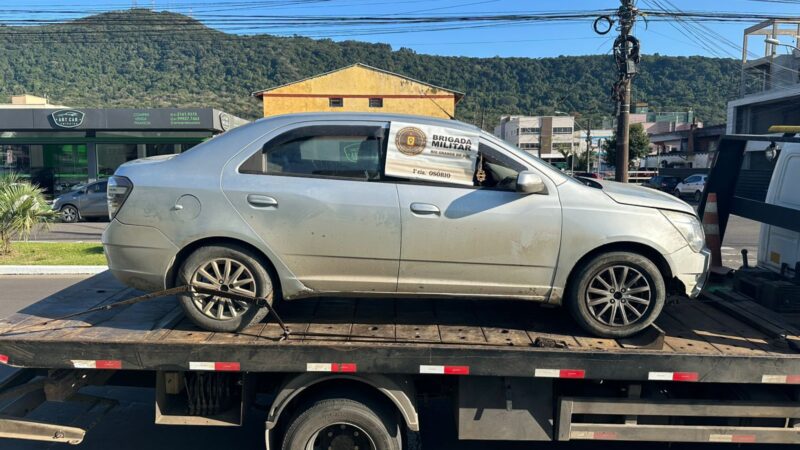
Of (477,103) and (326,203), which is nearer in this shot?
(326,203)

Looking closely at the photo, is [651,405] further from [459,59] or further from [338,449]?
[459,59]

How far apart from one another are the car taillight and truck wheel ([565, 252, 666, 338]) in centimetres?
298

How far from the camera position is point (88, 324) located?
3.77m

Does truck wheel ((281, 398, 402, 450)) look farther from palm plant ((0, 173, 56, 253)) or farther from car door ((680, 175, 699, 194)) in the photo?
car door ((680, 175, 699, 194))

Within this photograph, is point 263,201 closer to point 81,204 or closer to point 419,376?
point 419,376

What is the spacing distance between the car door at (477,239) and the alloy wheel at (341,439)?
3.03ft

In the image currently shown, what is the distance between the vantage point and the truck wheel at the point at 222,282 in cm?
370

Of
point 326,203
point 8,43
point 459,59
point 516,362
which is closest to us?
point 516,362

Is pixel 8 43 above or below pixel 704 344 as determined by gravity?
above

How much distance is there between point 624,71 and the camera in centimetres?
1386

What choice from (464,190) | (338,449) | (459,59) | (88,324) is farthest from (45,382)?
(459,59)

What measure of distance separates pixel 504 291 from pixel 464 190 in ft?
2.33

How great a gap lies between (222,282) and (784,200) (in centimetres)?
436

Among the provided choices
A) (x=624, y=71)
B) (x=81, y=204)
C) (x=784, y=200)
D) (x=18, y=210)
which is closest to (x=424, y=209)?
(x=784, y=200)
